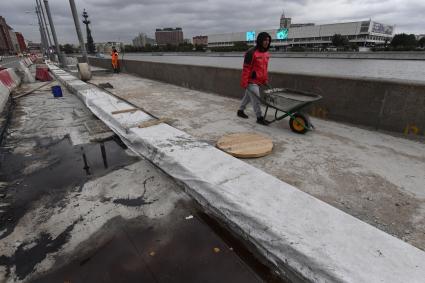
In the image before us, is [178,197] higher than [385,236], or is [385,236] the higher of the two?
[385,236]

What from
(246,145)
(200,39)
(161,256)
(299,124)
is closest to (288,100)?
(299,124)

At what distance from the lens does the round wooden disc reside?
12.1 ft

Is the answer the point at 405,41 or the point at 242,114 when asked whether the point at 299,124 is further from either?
the point at 405,41

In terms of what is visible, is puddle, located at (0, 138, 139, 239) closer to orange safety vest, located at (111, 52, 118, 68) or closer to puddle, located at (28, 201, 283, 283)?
puddle, located at (28, 201, 283, 283)

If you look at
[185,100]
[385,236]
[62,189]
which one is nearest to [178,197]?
[62,189]

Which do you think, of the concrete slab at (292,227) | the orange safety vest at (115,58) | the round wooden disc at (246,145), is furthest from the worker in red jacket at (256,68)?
the orange safety vest at (115,58)

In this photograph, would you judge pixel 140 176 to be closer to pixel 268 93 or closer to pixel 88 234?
pixel 88 234

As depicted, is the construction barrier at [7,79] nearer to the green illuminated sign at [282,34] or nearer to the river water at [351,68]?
the river water at [351,68]

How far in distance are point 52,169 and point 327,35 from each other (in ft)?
302

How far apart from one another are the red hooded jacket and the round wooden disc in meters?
1.51

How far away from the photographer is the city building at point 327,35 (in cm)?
7194

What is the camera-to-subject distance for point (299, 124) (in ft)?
15.0

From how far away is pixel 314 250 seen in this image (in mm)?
1811

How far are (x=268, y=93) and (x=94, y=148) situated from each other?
11.6 ft
